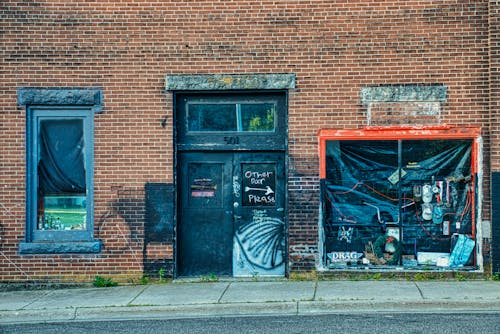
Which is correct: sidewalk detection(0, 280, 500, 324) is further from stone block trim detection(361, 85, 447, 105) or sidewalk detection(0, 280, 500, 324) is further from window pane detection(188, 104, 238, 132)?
stone block trim detection(361, 85, 447, 105)

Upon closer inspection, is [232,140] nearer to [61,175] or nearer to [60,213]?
[61,175]

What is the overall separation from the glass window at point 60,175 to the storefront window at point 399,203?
13.4ft

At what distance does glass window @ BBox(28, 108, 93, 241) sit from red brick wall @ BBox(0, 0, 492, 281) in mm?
213

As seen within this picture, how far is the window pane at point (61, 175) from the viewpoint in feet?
40.0

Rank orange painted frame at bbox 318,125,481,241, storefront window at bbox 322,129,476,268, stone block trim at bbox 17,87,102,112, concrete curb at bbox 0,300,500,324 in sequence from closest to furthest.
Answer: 1. concrete curb at bbox 0,300,500,324
2. orange painted frame at bbox 318,125,481,241
3. storefront window at bbox 322,129,476,268
4. stone block trim at bbox 17,87,102,112

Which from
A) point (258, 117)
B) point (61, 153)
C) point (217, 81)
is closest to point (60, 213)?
point (61, 153)

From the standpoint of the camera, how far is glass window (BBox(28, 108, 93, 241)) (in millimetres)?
12156

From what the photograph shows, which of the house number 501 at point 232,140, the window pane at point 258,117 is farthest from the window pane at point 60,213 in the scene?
the window pane at point 258,117

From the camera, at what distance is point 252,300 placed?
1016 centimetres

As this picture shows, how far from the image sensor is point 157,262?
39.4 feet

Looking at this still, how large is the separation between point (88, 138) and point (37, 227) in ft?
5.78

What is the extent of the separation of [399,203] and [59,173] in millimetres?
5793

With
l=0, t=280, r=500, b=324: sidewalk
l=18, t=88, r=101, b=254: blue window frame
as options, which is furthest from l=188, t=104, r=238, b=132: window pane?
l=0, t=280, r=500, b=324: sidewalk

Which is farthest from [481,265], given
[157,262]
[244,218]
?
[157,262]
